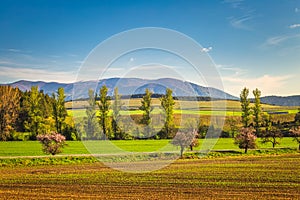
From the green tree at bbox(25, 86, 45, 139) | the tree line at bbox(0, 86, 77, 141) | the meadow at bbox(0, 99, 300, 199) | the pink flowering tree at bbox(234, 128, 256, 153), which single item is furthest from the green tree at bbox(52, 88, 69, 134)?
the pink flowering tree at bbox(234, 128, 256, 153)

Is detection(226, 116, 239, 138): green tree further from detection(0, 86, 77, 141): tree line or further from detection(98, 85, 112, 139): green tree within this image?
detection(0, 86, 77, 141): tree line

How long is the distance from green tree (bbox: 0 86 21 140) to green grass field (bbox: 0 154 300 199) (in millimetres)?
36114

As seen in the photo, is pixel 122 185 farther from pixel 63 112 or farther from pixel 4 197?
pixel 63 112

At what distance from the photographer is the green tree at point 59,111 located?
6600cm

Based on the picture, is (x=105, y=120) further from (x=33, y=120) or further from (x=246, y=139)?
(x=246, y=139)

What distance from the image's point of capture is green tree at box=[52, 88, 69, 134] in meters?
66.0

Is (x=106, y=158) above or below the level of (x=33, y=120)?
below

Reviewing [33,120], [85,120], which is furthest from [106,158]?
[33,120]

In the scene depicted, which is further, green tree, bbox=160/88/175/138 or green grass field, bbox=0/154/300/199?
green tree, bbox=160/88/175/138

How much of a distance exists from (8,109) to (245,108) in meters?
46.9

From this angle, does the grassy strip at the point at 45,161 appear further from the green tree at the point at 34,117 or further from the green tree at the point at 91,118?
the green tree at the point at 34,117

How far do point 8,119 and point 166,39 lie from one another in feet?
183

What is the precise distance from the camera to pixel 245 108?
68.8 meters

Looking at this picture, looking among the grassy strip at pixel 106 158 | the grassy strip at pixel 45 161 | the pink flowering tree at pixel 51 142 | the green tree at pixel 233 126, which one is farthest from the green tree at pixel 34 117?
the green tree at pixel 233 126
